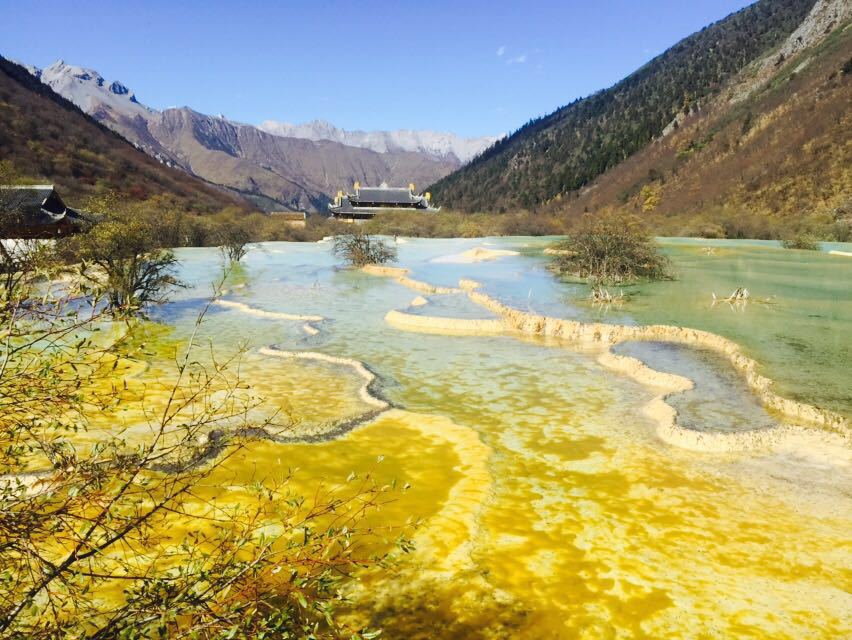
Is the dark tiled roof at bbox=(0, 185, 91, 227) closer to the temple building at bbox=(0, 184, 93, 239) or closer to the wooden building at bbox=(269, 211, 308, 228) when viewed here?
the temple building at bbox=(0, 184, 93, 239)

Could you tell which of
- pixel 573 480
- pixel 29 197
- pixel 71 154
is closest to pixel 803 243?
pixel 573 480

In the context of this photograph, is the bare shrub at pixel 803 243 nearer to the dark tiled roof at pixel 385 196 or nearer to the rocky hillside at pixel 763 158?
the rocky hillside at pixel 763 158

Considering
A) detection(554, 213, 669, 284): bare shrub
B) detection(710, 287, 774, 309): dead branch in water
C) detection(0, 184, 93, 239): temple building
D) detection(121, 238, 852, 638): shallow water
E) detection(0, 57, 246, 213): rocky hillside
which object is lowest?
detection(121, 238, 852, 638): shallow water

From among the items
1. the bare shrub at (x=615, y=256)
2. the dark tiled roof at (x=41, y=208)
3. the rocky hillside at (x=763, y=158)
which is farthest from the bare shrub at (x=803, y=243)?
the dark tiled roof at (x=41, y=208)

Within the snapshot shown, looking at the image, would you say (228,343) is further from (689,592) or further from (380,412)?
(689,592)

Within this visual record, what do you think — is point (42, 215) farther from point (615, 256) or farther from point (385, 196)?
point (385, 196)

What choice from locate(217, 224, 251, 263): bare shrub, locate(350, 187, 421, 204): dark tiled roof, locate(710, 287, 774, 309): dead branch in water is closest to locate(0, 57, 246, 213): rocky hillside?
locate(350, 187, 421, 204): dark tiled roof

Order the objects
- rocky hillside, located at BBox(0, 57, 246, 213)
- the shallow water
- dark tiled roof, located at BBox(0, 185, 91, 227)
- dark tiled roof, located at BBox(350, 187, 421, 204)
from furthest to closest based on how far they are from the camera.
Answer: dark tiled roof, located at BBox(350, 187, 421, 204), rocky hillside, located at BBox(0, 57, 246, 213), dark tiled roof, located at BBox(0, 185, 91, 227), the shallow water
